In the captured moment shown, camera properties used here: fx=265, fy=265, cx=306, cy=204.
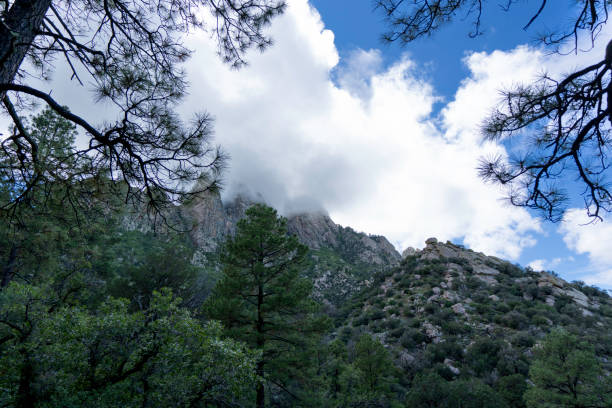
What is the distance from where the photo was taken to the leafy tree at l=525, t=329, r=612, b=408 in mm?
11328

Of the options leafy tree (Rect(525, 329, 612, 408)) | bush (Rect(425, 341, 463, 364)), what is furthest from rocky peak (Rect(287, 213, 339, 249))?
leafy tree (Rect(525, 329, 612, 408))

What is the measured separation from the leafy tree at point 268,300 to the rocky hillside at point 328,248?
1217cm

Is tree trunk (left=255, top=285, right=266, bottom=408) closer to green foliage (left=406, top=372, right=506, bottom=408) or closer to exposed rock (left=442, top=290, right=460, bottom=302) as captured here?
green foliage (left=406, top=372, right=506, bottom=408)

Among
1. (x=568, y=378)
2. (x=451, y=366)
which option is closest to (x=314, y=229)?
(x=451, y=366)

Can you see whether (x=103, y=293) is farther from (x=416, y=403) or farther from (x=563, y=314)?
(x=563, y=314)

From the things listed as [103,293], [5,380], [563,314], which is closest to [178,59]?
[5,380]

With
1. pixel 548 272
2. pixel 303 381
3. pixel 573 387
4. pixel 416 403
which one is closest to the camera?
pixel 303 381

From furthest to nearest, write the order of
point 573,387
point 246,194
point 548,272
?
1. point 246,194
2. point 548,272
3. point 573,387

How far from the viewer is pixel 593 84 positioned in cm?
235

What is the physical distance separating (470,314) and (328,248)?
161ft

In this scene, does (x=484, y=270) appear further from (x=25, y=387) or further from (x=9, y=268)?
(x=9, y=268)

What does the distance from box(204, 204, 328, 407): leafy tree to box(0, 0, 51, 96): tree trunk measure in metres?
8.19

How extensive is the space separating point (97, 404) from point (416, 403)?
52.5 feet

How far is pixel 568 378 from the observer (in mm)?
12203
